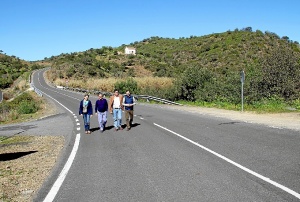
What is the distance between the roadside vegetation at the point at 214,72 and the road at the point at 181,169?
14497 mm

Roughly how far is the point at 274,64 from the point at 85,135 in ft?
70.5

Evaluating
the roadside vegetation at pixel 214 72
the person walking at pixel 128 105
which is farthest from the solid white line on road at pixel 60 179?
the roadside vegetation at pixel 214 72

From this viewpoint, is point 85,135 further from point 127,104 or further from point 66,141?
point 127,104

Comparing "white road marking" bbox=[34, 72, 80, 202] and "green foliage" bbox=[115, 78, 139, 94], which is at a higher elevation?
"green foliage" bbox=[115, 78, 139, 94]

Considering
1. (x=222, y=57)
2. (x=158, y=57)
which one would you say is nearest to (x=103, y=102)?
(x=222, y=57)

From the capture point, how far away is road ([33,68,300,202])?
639 centimetres

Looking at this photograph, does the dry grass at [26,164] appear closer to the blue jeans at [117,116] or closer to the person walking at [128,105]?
the blue jeans at [117,116]

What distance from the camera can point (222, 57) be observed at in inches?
3526

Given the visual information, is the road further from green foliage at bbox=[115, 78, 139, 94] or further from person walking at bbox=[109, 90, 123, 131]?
green foliage at bbox=[115, 78, 139, 94]

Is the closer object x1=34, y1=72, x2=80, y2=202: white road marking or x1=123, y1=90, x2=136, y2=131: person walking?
x1=34, y1=72, x2=80, y2=202: white road marking

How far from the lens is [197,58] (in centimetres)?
9988

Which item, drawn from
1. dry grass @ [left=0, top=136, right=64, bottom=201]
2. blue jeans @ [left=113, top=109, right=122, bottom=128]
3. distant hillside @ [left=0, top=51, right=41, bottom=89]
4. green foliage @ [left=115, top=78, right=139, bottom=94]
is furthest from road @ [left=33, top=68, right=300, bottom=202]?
distant hillside @ [left=0, top=51, right=41, bottom=89]

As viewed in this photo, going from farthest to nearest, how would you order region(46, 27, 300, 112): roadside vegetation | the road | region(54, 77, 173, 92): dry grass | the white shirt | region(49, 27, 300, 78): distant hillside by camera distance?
region(49, 27, 300, 78): distant hillside → region(54, 77, 173, 92): dry grass → region(46, 27, 300, 112): roadside vegetation → the white shirt → the road

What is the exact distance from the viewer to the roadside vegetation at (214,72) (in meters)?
30.8
